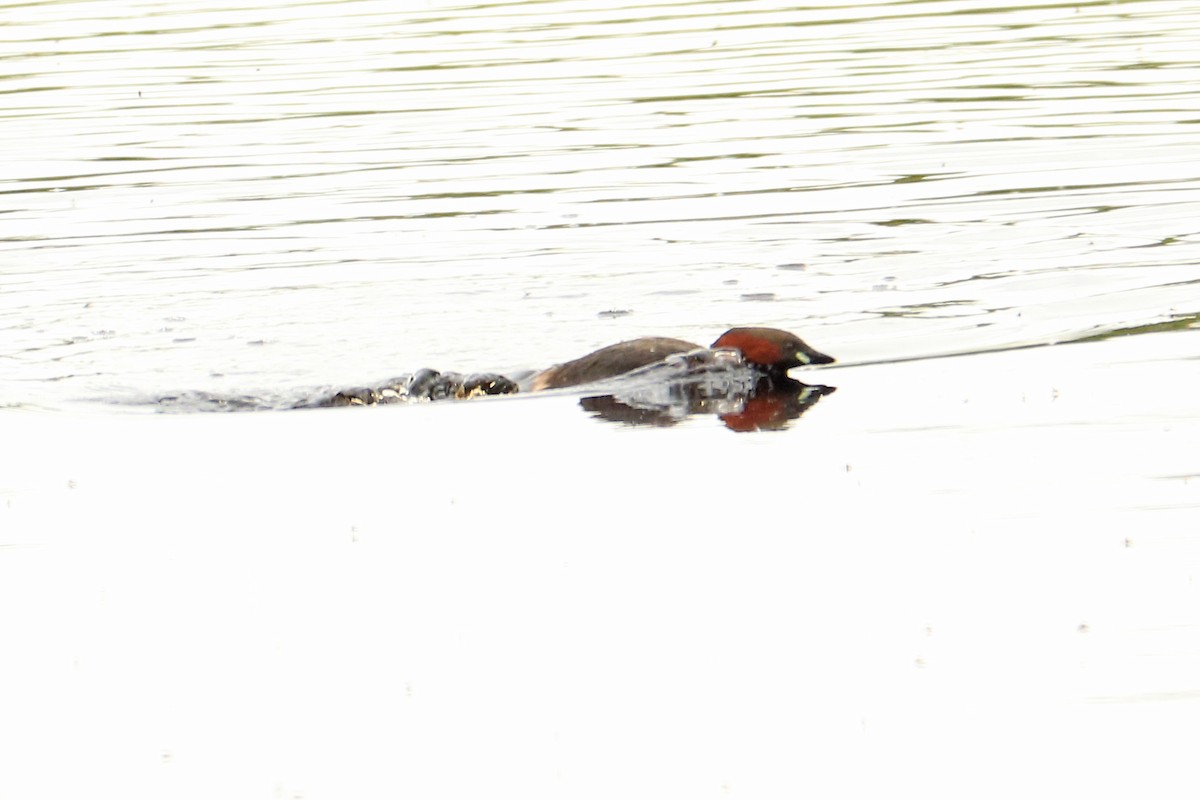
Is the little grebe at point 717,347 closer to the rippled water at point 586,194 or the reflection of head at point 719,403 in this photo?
the reflection of head at point 719,403

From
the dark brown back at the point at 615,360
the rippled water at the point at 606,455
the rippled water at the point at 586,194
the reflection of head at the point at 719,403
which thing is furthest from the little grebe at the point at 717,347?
the rippled water at the point at 586,194

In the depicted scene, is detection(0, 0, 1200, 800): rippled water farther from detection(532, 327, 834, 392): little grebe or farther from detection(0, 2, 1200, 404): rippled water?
detection(532, 327, 834, 392): little grebe

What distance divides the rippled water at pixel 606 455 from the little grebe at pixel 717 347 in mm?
281

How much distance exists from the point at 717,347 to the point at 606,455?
1.70m

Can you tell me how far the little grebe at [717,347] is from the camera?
9.38 m

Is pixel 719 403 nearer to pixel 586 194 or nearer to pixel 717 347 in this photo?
pixel 717 347

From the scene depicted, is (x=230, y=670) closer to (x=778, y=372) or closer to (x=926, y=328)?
(x=778, y=372)

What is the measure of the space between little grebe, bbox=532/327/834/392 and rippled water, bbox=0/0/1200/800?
28 centimetres

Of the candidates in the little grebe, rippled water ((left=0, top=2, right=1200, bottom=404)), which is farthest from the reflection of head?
rippled water ((left=0, top=2, right=1200, bottom=404))

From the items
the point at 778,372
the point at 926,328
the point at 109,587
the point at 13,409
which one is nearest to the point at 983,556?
the point at 109,587

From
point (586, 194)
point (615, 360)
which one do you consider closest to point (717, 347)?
point (615, 360)

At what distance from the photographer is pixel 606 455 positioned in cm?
787

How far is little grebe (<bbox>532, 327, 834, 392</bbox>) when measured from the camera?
9375mm

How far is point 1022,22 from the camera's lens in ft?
74.9
